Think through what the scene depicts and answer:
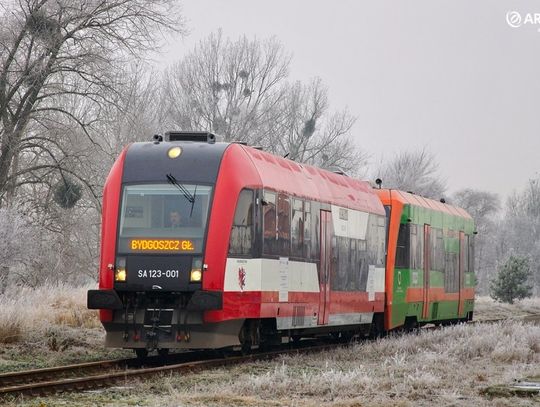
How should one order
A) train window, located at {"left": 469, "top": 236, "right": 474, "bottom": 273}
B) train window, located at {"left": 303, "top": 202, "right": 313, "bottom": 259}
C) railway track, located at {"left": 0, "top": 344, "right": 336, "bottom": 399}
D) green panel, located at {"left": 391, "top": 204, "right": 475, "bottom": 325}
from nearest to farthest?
1. railway track, located at {"left": 0, "top": 344, "right": 336, "bottom": 399}
2. train window, located at {"left": 303, "top": 202, "right": 313, "bottom": 259}
3. green panel, located at {"left": 391, "top": 204, "right": 475, "bottom": 325}
4. train window, located at {"left": 469, "top": 236, "right": 474, "bottom": 273}

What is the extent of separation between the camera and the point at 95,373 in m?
15.1

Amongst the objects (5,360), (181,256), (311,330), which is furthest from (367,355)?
(5,360)

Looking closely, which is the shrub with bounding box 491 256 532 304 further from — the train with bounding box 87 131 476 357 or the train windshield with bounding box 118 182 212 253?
the train windshield with bounding box 118 182 212 253

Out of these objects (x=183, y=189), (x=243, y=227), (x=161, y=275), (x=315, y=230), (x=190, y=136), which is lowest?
(x=161, y=275)

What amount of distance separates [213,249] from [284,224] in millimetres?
2590

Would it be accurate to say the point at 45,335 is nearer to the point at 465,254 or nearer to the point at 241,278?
the point at 241,278

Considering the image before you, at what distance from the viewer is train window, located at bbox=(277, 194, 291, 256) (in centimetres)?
1802

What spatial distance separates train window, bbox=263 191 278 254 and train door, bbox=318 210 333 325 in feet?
8.79

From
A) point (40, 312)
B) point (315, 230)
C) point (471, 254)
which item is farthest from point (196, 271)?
point (471, 254)

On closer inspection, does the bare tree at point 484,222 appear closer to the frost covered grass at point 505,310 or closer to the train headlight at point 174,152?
the frost covered grass at point 505,310

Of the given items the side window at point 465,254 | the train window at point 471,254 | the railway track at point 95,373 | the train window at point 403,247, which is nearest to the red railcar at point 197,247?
the railway track at point 95,373

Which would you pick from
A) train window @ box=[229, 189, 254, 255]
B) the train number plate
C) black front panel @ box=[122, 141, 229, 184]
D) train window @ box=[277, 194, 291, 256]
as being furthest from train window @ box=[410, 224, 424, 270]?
the train number plate

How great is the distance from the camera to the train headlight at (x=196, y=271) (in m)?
15.8

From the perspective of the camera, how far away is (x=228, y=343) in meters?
16.5
